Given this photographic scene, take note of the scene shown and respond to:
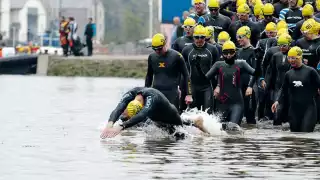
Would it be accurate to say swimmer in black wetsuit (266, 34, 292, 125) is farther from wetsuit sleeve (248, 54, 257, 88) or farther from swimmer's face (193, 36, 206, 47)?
swimmer's face (193, 36, 206, 47)

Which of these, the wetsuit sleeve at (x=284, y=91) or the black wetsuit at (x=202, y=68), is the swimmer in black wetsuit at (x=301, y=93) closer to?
the wetsuit sleeve at (x=284, y=91)

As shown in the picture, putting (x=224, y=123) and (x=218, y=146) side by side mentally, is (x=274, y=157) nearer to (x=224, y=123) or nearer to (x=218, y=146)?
(x=218, y=146)

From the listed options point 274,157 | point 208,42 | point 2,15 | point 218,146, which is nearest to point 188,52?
point 208,42

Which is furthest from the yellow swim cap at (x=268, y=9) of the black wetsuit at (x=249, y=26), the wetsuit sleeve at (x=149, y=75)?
the wetsuit sleeve at (x=149, y=75)

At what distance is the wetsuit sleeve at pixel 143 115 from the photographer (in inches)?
757

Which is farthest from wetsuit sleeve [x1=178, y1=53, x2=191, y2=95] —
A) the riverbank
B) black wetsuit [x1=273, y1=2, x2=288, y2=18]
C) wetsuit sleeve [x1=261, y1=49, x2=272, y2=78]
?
the riverbank

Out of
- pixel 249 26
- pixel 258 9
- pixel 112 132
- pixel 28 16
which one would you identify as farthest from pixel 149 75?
pixel 28 16

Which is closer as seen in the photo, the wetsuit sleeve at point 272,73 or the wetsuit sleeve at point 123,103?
the wetsuit sleeve at point 123,103

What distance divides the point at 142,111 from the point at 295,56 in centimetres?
364

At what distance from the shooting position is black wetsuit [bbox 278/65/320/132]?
22047 mm

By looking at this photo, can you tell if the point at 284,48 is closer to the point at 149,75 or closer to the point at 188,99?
the point at 188,99

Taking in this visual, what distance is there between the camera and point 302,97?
22172 mm

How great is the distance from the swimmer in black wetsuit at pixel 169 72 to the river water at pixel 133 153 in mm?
916

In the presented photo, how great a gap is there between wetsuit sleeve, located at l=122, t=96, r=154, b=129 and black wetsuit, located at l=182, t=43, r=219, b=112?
399 centimetres
